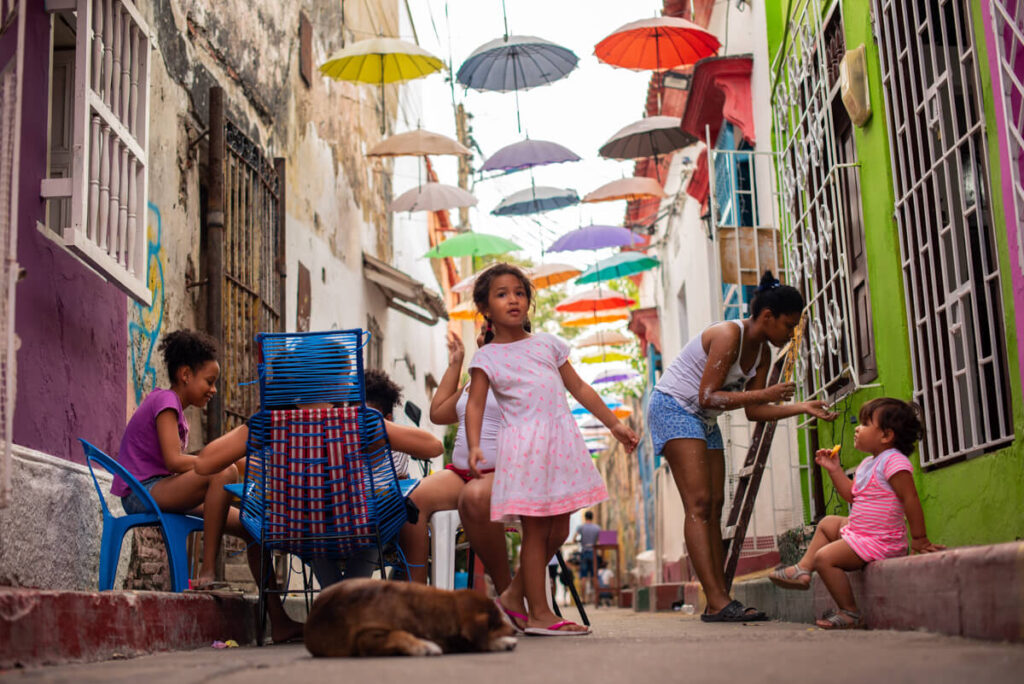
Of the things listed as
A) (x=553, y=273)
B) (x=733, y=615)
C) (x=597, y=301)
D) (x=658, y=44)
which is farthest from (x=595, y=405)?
(x=597, y=301)

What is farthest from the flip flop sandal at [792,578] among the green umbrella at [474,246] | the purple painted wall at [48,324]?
the green umbrella at [474,246]

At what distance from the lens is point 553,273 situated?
60.8 feet

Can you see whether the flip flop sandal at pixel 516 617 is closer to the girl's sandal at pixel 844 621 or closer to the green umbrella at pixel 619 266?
the girl's sandal at pixel 844 621

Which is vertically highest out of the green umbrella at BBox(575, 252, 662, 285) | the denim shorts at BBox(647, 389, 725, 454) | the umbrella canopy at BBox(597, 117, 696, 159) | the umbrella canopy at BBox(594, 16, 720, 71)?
the umbrella canopy at BBox(594, 16, 720, 71)

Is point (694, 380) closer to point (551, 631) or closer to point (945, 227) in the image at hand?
point (945, 227)

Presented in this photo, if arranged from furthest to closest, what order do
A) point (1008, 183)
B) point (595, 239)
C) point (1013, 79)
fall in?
1. point (595, 239)
2. point (1008, 183)
3. point (1013, 79)

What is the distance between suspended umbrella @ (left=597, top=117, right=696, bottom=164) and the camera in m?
13.3

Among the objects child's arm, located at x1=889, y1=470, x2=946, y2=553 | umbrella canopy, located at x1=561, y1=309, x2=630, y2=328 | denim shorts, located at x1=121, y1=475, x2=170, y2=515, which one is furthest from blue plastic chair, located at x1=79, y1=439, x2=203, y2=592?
umbrella canopy, located at x1=561, y1=309, x2=630, y2=328

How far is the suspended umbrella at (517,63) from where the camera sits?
12227mm

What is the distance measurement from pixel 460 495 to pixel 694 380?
4.85 ft

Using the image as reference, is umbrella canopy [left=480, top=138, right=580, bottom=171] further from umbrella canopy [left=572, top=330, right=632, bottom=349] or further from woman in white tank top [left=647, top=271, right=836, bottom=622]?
umbrella canopy [left=572, top=330, right=632, bottom=349]

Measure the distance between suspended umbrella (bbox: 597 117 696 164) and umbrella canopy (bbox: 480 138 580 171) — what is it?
493 millimetres

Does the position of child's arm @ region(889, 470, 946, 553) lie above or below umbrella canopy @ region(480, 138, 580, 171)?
below

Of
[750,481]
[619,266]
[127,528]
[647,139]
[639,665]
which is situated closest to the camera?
[639,665]
